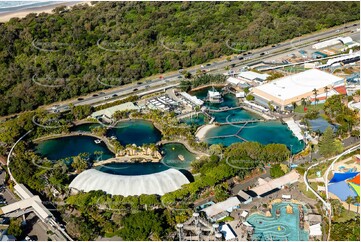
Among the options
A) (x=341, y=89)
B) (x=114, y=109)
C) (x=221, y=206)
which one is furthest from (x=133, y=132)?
(x=341, y=89)

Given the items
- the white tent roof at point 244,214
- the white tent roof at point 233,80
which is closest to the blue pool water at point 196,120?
the white tent roof at point 233,80

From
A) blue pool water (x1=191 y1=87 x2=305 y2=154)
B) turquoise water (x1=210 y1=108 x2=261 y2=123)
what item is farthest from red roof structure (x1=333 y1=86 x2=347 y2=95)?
turquoise water (x1=210 y1=108 x2=261 y2=123)

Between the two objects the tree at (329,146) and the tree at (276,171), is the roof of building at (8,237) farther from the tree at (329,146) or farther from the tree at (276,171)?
the tree at (329,146)

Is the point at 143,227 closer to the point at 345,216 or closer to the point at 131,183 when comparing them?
the point at 131,183

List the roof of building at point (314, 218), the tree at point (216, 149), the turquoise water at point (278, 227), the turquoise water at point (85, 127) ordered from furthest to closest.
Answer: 1. the turquoise water at point (85, 127)
2. the tree at point (216, 149)
3. the roof of building at point (314, 218)
4. the turquoise water at point (278, 227)

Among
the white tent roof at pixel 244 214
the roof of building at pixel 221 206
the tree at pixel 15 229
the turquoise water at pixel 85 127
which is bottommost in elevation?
the white tent roof at pixel 244 214

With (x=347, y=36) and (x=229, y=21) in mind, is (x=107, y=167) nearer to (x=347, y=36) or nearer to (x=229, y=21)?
(x=229, y=21)
